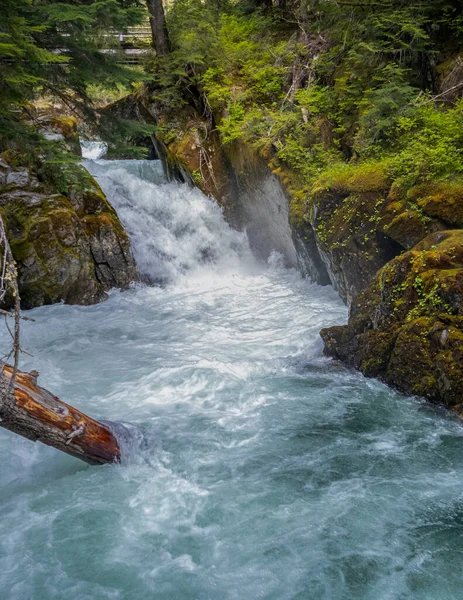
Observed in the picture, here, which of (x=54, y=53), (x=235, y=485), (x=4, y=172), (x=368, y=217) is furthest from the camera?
(x=4, y=172)

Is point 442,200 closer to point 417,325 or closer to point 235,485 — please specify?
point 417,325

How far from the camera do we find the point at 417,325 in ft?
19.0

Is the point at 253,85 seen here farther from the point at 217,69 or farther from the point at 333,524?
the point at 333,524

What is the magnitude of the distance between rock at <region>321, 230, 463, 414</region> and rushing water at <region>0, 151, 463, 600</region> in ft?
0.85

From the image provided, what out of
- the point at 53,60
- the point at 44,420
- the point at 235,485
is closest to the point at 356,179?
the point at 53,60

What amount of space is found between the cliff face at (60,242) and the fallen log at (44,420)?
253 inches

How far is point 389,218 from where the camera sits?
7.49 metres

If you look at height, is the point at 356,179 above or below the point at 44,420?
above

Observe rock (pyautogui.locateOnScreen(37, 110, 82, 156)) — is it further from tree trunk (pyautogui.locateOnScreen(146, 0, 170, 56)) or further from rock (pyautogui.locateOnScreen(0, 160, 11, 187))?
tree trunk (pyautogui.locateOnScreen(146, 0, 170, 56))

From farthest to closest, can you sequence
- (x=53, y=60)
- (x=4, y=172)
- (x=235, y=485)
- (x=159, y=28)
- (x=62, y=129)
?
(x=159, y=28) → (x=62, y=129) → (x=4, y=172) → (x=53, y=60) → (x=235, y=485)

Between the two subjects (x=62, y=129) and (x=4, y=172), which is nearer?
(x=4, y=172)

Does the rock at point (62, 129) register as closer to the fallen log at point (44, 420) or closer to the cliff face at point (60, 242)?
the cliff face at point (60, 242)

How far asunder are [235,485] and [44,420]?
186 centimetres

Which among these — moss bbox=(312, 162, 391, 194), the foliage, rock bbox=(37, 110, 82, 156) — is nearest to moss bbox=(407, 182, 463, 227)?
moss bbox=(312, 162, 391, 194)
